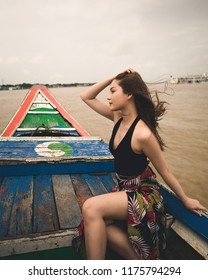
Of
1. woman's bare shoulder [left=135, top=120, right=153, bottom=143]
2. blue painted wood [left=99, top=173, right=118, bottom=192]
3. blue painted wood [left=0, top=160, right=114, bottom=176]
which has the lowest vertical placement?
blue painted wood [left=99, top=173, right=118, bottom=192]

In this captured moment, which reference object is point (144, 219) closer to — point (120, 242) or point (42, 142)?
point (120, 242)

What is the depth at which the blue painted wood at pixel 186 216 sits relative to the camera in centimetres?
157

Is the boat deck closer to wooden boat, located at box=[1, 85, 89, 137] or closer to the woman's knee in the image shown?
the woman's knee

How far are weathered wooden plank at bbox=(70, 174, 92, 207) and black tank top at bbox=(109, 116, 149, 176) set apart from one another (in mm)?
687

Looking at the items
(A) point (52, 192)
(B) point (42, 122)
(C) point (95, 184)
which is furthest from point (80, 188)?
(B) point (42, 122)

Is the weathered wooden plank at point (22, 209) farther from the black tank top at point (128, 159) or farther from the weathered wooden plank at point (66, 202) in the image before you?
the black tank top at point (128, 159)

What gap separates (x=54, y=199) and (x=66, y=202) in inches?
4.9

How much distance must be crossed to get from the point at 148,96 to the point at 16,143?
87.1 inches

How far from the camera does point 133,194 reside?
149cm

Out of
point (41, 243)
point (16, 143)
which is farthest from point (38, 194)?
point (16, 143)

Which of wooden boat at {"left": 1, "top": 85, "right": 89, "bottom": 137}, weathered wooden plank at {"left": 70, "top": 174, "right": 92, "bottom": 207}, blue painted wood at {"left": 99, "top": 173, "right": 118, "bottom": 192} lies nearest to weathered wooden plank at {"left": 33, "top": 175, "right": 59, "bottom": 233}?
weathered wooden plank at {"left": 70, "top": 174, "right": 92, "bottom": 207}

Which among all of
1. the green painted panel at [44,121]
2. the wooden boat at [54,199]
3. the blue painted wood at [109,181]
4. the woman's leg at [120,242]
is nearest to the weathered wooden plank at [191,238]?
the wooden boat at [54,199]

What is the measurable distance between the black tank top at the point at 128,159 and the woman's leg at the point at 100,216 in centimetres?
18

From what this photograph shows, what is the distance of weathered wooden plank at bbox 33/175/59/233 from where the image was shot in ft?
5.61
